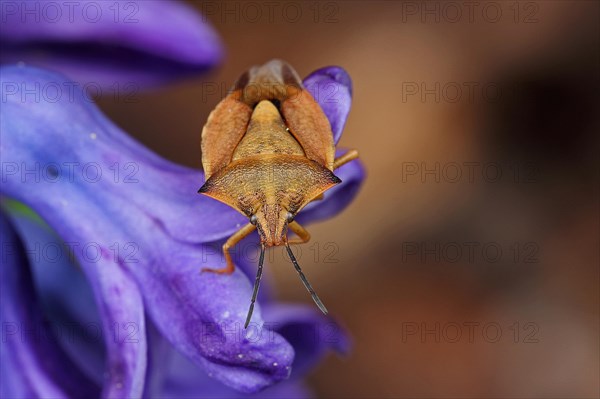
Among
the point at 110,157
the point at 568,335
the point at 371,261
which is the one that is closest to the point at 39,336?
the point at 110,157

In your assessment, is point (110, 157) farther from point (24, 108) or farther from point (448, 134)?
point (448, 134)

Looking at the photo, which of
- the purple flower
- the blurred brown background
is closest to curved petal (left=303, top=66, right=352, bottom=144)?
the purple flower

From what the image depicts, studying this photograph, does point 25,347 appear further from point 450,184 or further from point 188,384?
point 450,184

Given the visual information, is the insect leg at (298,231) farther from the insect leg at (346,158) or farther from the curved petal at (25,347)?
the curved petal at (25,347)

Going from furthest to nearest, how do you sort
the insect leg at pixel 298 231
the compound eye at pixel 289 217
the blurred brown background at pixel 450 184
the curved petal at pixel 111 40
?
1. the blurred brown background at pixel 450 184
2. the curved petal at pixel 111 40
3. the insect leg at pixel 298 231
4. the compound eye at pixel 289 217

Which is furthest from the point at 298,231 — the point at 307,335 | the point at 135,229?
the point at 307,335

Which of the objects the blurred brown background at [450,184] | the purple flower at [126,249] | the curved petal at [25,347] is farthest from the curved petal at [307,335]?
the blurred brown background at [450,184]

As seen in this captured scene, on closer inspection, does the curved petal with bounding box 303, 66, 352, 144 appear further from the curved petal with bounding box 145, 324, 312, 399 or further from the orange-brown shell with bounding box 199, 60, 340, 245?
the curved petal with bounding box 145, 324, 312, 399

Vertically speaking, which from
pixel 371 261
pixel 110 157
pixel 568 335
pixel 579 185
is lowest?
Answer: pixel 568 335
